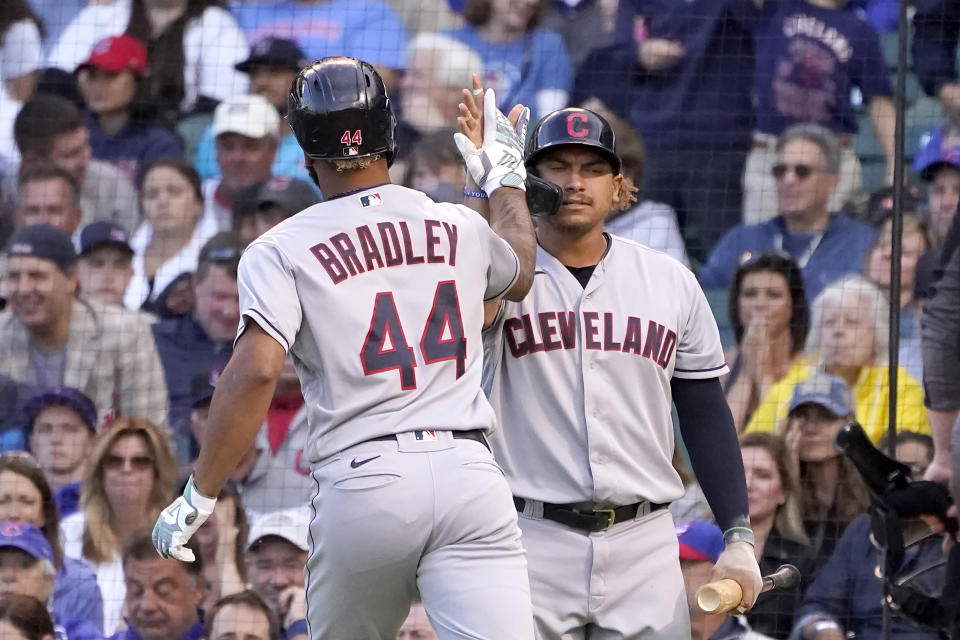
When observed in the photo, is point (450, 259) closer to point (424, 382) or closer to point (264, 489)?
point (424, 382)

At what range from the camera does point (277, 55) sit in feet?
19.9

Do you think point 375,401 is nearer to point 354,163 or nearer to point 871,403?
point 354,163

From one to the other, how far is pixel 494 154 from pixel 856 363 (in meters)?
2.58

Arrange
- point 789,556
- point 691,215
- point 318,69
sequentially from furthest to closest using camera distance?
point 691,215 → point 789,556 → point 318,69

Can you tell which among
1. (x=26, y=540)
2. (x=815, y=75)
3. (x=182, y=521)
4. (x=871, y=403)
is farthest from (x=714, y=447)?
(x=26, y=540)

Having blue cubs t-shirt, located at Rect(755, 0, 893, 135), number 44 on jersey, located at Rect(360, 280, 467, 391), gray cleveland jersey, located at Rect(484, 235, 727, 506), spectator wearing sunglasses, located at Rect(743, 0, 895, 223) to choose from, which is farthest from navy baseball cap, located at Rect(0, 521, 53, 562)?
blue cubs t-shirt, located at Rect(755, 0, 893, 135)

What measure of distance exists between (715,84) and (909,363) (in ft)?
4.59

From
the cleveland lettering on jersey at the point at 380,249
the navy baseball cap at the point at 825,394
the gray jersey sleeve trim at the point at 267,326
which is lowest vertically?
the navy baseball cap at the point at 825,394

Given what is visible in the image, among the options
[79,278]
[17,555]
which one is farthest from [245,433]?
[79,278]

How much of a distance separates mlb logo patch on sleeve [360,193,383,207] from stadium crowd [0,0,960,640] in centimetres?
248

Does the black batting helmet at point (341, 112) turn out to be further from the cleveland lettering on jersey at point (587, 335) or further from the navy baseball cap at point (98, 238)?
the navy baseball cap at point (98, 238)

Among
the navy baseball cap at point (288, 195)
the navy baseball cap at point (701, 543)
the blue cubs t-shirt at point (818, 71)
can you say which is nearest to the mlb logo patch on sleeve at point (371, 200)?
the navy baseball cap at point (701, 543)

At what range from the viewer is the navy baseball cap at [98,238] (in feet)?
19.0

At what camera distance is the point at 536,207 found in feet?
10.8
